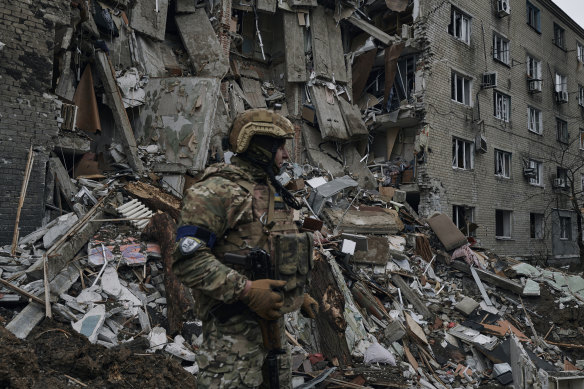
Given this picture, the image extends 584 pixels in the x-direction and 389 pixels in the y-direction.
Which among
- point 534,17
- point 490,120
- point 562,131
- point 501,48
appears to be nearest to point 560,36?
point 534,17

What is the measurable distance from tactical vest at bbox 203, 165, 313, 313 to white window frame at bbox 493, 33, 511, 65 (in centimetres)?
1588

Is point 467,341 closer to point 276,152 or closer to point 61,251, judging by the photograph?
point 276,152

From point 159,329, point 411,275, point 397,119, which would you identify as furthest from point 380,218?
point 159,329

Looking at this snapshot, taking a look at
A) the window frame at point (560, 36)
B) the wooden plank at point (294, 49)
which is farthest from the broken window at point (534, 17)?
the wooden plank at point (294, 49)

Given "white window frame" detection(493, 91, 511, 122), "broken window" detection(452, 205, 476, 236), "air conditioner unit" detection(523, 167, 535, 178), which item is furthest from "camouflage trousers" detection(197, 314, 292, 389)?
"air conditioner unit" detection(523, 167, 535, 178)

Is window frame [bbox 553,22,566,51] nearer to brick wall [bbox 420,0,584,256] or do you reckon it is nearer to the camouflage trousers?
brick wall [bbox 420,0,584,256]

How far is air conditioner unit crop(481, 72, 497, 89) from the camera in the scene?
46.2 ft

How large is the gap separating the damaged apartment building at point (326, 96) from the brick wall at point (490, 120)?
0.07 m

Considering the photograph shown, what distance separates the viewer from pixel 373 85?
1460 centimetres

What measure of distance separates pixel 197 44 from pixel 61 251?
7647 millimetres

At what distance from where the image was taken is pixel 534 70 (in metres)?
17.4

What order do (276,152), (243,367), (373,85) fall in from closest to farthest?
(243,367) → (276,152) → (373,85)

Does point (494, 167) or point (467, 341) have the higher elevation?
point (494, 167)

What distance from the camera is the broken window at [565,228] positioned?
58.7ft
